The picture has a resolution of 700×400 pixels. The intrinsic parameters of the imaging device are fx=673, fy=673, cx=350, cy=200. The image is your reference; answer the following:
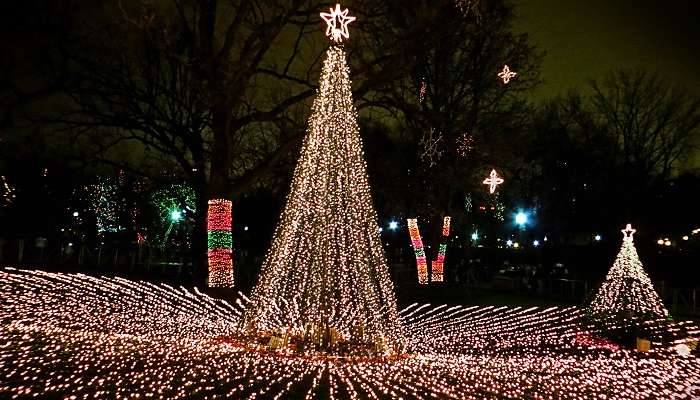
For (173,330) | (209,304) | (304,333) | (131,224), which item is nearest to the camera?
(304,333)

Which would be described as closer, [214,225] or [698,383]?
[698,383]

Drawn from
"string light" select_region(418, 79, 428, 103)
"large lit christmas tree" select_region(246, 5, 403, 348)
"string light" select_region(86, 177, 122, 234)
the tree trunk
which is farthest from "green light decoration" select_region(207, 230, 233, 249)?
"string light" select_region(86, 177, 122, 234)

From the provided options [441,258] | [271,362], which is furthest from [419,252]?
[271,362]

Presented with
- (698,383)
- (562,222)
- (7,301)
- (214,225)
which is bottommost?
(698,383)

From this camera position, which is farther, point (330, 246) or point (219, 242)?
point (219, 242)

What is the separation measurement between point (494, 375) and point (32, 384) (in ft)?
18.9

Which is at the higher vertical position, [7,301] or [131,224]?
[131,224]

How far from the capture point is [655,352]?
1202 cm

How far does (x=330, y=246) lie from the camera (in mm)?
10383

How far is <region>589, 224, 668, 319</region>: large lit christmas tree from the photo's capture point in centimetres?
1377

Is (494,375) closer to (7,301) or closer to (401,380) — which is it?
(401,380)

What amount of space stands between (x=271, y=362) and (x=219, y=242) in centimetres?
943

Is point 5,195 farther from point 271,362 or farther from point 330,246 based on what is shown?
point 271,362

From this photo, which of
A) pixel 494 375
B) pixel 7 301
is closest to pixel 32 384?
pixel 494 375
